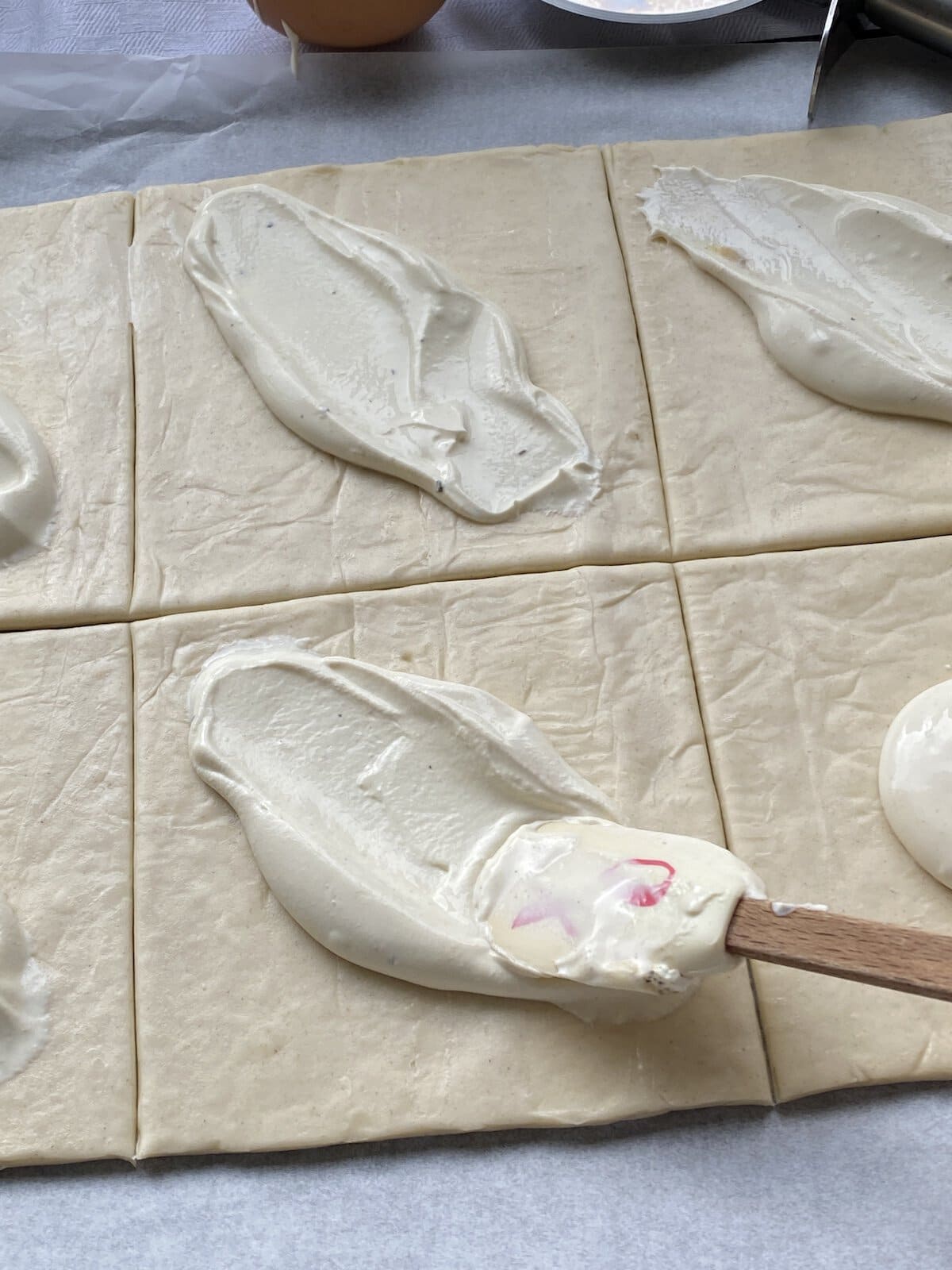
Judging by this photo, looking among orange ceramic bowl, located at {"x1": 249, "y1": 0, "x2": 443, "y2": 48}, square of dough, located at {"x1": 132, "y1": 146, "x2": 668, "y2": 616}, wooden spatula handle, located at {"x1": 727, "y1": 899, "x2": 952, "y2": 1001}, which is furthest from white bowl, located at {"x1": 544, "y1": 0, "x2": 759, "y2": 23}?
wooden spatula handle, located at {"x1": 727, "y1": 899, "x2": 952, "y2": 1001}

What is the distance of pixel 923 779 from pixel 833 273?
66 cm

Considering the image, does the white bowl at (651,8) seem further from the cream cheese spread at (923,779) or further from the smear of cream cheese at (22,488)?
the cream cheese spread at (923,779)

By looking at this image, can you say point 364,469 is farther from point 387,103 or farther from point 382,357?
point 387,103

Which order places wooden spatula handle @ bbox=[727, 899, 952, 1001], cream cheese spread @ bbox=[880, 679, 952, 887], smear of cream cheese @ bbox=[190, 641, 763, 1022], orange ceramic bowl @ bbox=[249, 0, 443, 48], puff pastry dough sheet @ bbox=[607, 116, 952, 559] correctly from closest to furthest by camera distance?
wooden spatula handle @ bbox=[727, 899, 952, 1001], smear of cream cheese @ bbox=[190, 641, 763, 1022], cream cheese spread @ bbox=[880, 679, 952, 887], puff pastry dough sheet @ bbox=[607, 116, 952, 559], orange ceramic bowl @ bbox=[249, 0, 443, 48]

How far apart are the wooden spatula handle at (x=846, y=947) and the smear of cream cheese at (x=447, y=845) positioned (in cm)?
2

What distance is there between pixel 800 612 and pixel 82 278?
3.26 feet

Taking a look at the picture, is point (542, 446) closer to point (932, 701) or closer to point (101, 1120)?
point (932, 701)

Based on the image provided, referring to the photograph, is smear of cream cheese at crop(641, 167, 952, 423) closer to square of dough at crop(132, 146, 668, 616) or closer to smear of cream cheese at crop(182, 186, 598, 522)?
square of dough at crop(132, 146, 668, 616)

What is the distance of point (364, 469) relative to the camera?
1357 mm

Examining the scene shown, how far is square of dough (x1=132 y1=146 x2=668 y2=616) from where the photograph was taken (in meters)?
1.30

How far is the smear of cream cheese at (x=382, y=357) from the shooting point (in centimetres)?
133

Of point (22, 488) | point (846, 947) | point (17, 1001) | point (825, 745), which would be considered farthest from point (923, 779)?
point (22, 488)

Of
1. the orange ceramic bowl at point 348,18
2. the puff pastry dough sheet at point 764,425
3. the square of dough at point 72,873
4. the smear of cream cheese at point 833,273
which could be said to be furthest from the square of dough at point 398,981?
the orange ceramic bowl at point 348,18

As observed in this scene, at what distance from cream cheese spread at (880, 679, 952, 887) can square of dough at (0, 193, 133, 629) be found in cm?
82
